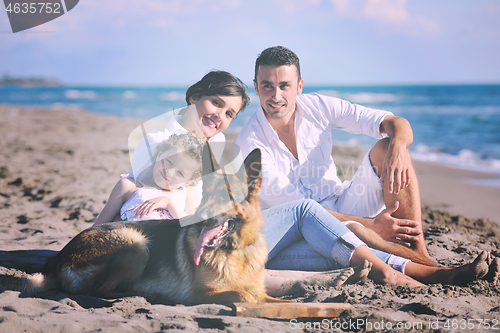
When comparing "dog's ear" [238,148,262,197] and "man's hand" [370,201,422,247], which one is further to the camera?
"man's hand" [370,201,422,247]

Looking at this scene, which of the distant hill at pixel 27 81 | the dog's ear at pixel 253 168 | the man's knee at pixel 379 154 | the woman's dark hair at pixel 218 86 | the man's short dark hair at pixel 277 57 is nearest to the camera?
the dog's ear at pixel 253 168

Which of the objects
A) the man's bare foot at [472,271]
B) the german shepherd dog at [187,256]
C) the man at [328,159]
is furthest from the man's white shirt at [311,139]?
the man's bare foot at [472,271]

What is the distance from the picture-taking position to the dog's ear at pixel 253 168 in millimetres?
2543

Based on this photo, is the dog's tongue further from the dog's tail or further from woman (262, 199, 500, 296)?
the dog's tail

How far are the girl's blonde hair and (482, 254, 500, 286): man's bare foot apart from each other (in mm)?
2834

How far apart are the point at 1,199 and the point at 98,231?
399 cm

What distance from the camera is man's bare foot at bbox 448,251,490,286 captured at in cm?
282

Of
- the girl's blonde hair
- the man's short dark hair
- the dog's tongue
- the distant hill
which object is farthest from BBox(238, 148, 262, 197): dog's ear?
the distant hill

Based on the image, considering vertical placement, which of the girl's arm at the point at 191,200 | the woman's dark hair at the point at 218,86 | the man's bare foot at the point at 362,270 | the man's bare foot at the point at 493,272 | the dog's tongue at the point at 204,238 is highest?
the woman's dark hair at the point at 218,86

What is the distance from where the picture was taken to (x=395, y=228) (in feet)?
10.9

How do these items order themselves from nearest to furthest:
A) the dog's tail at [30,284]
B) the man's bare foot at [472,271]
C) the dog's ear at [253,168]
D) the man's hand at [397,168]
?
the dog's ear at [253,168] < the dog's tail at [30,284] < the man's bare foot at [472,271] < the man's hand at [397,168]

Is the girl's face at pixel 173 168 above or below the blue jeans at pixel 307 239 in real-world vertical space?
above

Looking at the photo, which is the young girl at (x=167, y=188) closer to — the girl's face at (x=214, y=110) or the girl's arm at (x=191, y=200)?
the girl's arm at (x=191, y=200)

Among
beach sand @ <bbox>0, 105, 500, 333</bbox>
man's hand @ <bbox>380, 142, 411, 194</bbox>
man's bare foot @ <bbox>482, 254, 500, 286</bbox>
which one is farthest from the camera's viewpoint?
man's hand @ <bbox>380, 142, 411, 194</bbox>
